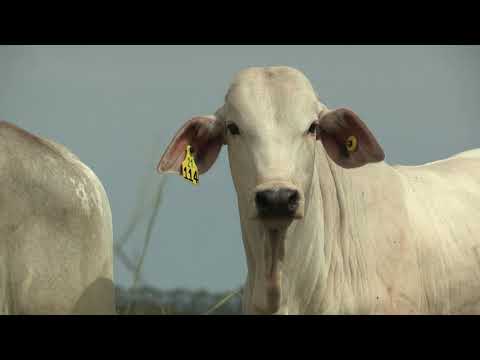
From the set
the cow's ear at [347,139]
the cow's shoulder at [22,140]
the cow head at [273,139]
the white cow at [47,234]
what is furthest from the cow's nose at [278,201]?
the cow's shoulder at [22,140]

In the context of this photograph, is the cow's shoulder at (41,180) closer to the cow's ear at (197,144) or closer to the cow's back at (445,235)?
the cow's ear at (197,144)

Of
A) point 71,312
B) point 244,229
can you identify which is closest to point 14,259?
point 71,312

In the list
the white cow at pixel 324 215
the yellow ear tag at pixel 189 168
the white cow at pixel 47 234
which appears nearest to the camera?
the white cow at pixel 324 215

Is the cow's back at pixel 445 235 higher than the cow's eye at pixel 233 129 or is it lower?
lower

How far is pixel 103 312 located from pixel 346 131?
209 cm

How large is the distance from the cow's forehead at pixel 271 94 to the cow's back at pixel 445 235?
1217 mm

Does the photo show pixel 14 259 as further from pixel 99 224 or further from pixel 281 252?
pixel 281 252

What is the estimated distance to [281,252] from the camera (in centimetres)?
612

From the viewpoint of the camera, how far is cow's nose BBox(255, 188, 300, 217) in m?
5.50

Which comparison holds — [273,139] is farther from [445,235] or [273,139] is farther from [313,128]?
[445,235]

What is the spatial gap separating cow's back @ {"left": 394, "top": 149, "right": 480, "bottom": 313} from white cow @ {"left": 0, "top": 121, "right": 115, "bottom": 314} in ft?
7.32

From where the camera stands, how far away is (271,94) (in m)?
6.20

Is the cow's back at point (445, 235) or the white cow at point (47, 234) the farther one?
the cow's back at point (445, 235)

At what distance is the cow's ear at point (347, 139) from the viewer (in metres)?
6.48
